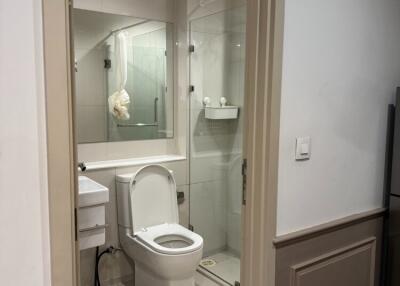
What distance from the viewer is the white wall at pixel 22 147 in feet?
3.11

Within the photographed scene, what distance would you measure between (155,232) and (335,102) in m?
1.59

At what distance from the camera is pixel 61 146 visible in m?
1.04

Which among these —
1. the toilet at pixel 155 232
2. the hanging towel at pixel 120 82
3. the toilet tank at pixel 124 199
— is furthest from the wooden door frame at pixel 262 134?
the hanging towel at pixel 120 82

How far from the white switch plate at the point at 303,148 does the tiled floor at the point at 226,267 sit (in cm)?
163

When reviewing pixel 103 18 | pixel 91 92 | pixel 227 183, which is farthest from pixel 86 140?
pixel 227 183

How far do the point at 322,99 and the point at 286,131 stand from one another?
0.25 m

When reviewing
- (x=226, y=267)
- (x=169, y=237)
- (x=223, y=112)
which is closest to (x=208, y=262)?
(x=226, y=267)

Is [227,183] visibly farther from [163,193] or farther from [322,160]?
[322,160]

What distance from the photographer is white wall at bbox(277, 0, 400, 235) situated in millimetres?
1485

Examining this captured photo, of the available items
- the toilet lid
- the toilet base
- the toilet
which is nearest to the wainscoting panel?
the toilet

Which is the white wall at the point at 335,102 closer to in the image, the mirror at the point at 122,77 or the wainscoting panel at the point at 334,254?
the wainscoting panel at the point at 334,254

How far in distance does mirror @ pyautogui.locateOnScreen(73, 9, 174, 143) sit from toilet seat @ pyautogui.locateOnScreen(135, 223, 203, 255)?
2.37ft

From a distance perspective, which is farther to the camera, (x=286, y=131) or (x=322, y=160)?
(x=322, y=160)

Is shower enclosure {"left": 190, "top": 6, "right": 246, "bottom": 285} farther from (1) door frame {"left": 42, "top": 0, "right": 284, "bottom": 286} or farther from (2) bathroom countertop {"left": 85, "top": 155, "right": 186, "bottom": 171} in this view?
(1) door frame {"left": 42, "top": 0, "right": 284, "bottom": 286}
